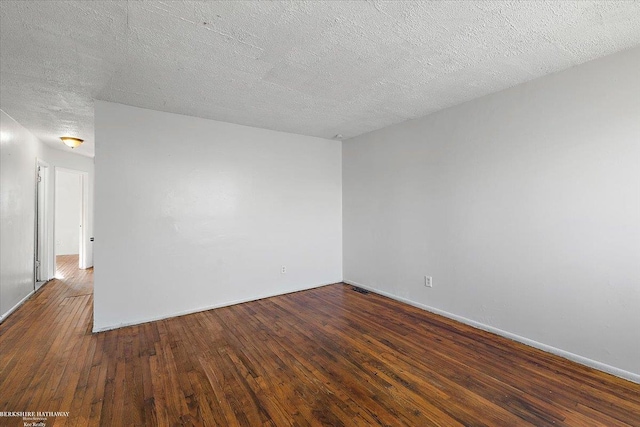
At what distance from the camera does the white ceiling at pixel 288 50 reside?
1.67m

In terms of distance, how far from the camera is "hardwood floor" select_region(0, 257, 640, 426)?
1.74 meters

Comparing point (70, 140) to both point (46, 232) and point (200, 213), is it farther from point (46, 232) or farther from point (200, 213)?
point (200, 213)

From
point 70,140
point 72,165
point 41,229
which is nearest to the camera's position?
Answer: point 70,140

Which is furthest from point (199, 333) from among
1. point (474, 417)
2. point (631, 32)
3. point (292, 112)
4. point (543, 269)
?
point (631, 32)

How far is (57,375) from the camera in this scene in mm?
2148

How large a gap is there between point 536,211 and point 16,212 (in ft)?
19.8

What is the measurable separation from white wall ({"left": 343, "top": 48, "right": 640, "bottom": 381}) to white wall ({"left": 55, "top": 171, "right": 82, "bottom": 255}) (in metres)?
9.20

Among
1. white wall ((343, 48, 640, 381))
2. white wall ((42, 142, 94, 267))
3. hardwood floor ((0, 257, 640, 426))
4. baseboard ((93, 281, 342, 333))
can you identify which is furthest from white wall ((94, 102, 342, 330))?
white wall ((42, 142, 94, 267))

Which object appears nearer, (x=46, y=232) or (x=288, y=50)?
(x=288, y=50)

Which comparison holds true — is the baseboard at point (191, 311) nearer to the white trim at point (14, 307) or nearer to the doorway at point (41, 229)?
the white trim at point (14, 307)

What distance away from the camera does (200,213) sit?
359 centimetres

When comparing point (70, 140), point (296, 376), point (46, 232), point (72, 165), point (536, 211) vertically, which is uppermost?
point (70, 140)

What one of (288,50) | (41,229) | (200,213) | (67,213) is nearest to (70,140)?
(41,229)

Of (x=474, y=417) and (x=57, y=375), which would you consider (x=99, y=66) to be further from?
(x=474, y=417)
